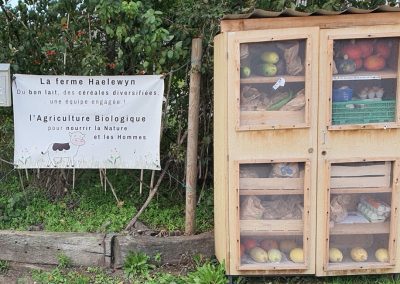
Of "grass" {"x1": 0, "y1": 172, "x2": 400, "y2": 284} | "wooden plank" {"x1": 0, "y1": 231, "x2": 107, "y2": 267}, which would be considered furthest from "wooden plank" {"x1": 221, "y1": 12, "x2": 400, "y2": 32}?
"wooden plank" {"x1": 0, "y1": 231, "x2": 107, "y2": 267}

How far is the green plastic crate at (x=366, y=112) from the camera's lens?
369cm

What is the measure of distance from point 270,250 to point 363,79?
158cm

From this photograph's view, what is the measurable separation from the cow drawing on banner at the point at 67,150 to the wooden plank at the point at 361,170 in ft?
7.66

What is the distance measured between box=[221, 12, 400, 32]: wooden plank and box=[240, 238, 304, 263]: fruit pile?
173 centimetres

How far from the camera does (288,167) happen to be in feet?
12.3

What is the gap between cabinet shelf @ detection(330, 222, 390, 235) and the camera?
387cm

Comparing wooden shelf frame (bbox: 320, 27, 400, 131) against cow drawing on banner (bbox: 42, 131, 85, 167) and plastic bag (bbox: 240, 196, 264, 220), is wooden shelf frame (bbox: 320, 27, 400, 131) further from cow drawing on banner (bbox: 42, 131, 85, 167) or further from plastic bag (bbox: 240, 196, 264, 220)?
cow drawing on banner (bbox: 42, 131, 85, 167)

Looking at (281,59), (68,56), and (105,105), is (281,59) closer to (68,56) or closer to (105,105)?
(105,105)

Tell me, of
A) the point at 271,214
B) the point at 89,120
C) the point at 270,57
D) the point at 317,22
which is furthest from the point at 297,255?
the point at 89,120

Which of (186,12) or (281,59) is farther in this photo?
(186,12)

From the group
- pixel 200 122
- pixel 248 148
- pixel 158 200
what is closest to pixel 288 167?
pixel 248 148

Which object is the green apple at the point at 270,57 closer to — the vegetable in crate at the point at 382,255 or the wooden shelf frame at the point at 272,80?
the wooden shelf frame at the point at 272,80

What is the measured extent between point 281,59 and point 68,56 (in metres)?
2.27

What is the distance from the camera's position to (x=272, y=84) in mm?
3713
